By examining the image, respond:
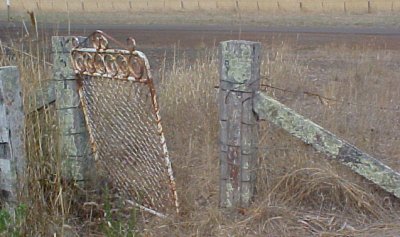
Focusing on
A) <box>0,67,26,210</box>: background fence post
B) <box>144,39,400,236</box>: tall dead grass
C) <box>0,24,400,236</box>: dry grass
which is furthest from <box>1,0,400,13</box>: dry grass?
<box>0,67,26,210</box>: background fence post

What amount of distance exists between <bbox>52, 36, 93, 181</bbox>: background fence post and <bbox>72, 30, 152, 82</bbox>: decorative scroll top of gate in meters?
0.10

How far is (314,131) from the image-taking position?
128 inches

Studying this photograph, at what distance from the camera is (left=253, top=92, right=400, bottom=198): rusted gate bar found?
3.24m

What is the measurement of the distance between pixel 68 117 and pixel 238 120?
1330 millimetres

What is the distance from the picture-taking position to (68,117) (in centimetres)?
386

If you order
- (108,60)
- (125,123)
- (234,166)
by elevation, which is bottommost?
(234,166)

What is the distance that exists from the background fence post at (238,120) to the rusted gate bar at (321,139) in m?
0.10

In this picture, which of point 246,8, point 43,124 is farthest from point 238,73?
point 246,8

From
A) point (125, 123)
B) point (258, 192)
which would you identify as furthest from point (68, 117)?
point (258, 192)

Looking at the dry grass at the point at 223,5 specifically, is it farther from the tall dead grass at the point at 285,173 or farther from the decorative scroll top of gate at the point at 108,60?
the decorative scroll top of gate at the point at 108,60

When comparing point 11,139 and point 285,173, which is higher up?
point 11,139

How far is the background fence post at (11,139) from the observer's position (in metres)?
3.30

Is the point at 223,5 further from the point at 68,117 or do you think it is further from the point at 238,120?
the point at 238,120

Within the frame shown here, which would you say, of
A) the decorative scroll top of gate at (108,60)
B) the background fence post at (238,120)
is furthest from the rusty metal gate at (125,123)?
the background fence post at (238,120)
